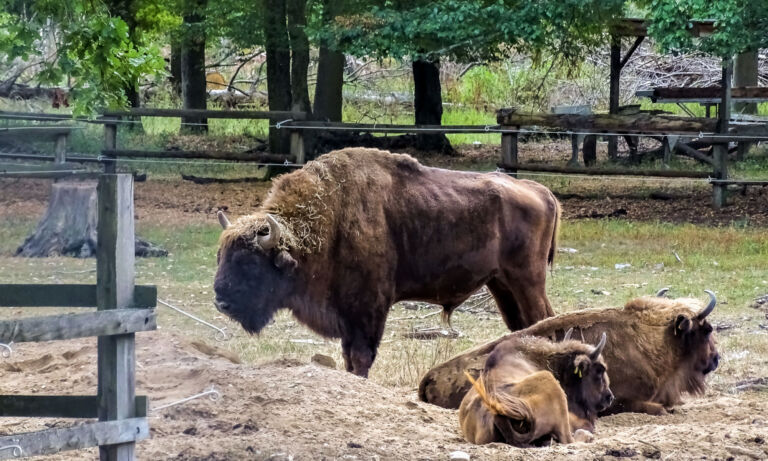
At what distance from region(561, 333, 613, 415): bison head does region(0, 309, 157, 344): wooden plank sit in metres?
3.58

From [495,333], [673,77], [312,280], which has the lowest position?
[495,333]

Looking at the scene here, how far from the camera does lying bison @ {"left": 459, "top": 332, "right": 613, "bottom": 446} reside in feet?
22.0

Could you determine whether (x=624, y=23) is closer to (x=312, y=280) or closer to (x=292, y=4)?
(x=292, y=4)

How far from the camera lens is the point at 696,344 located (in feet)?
27.8

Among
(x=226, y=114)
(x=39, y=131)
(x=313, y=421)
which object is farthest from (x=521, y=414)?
(x=226, y=114)

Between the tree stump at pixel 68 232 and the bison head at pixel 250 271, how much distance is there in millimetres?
6423

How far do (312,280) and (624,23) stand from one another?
44.8 ft

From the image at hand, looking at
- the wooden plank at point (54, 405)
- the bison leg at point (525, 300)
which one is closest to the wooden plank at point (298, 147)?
the bison leg at point (525, 300)

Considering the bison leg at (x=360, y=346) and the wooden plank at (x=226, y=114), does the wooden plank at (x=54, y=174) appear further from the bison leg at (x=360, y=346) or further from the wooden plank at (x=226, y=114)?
the bison leg at (x=360, y=346)

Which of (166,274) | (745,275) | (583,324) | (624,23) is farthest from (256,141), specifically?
(583,324)

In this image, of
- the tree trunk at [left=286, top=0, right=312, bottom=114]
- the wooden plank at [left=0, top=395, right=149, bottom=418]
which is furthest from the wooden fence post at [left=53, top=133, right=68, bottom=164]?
the wooden plank at [left=0, top=395, right=149, bottom=418]

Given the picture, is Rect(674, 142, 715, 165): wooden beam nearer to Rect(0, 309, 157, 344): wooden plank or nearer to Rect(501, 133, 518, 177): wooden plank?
Rect(501, 133, 518, 177): wooden plank

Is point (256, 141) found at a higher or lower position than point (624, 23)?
lower

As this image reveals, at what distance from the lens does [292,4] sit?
867 inches
